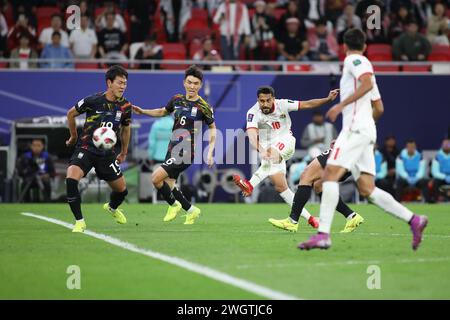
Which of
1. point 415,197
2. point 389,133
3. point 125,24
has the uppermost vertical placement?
point 125,24

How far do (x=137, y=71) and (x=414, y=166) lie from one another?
717cm

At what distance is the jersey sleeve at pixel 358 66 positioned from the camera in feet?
34.1

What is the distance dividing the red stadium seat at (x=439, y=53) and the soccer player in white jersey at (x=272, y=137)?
41.8 ft

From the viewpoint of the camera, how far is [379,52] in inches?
1033

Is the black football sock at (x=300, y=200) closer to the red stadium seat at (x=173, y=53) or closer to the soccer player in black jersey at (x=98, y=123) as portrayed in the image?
the soccer player in black jersey at (x=98, y=123)

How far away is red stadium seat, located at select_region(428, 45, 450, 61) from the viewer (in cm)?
2656

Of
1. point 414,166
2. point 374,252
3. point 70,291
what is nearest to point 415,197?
point 414,166

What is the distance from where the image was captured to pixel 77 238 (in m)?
12.7

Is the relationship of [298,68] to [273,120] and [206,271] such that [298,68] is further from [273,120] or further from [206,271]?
[206,271]

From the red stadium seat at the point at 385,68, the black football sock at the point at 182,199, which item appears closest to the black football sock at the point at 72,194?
the black football sock at the point at 182,199

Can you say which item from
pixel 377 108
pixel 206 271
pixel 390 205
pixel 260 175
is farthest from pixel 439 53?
pixel 206 271

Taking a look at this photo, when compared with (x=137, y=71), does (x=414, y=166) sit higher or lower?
lower

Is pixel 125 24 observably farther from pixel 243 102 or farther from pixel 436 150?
pixel 436 150

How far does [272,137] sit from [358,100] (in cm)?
427
